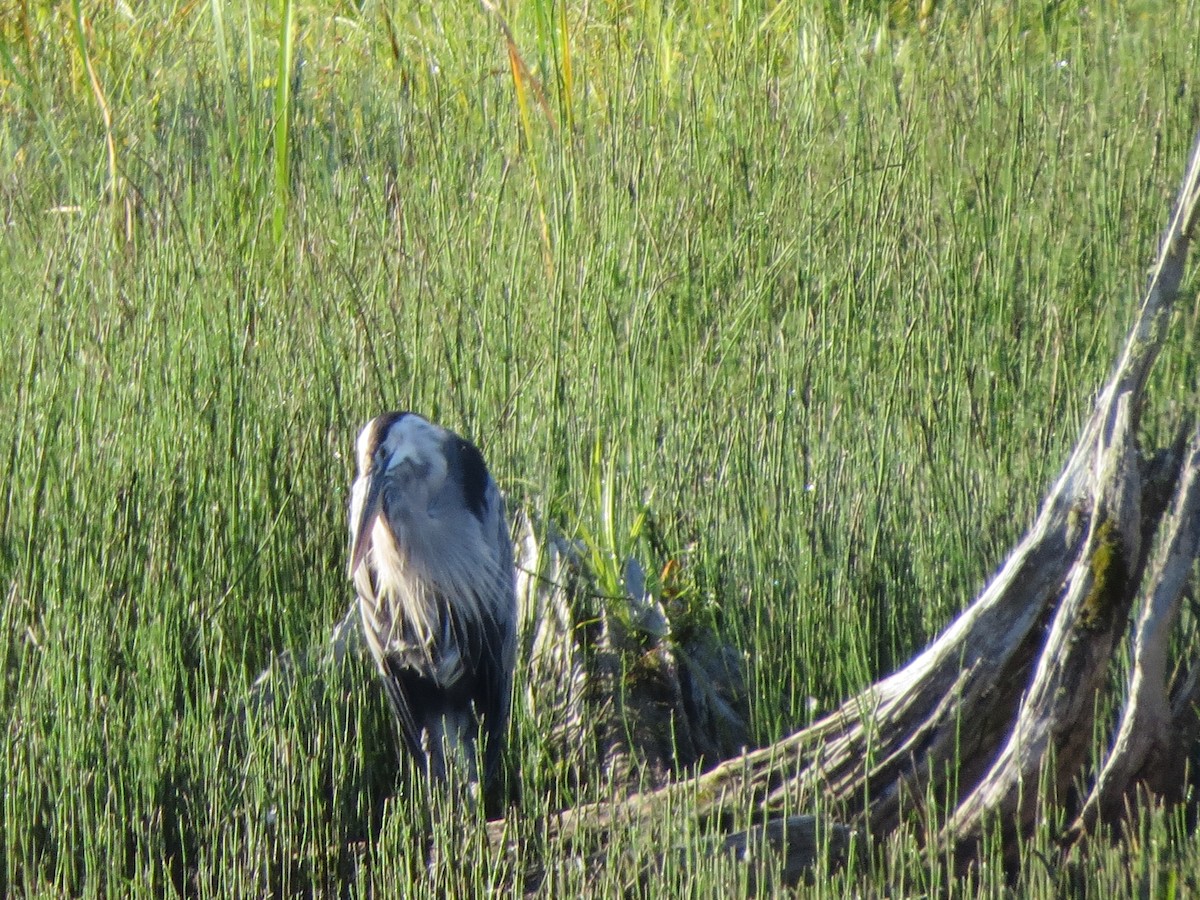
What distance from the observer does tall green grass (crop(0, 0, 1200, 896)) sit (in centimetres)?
231

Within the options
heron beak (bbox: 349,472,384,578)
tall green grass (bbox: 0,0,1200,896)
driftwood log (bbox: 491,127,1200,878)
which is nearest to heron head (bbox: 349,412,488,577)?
heron beak (bbox: 349,472,384,578)

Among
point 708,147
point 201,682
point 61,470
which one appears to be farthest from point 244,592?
point 708,147

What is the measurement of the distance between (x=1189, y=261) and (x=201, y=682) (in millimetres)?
2052

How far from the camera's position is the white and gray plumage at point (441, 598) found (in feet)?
7.97

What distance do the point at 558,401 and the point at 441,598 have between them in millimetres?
448

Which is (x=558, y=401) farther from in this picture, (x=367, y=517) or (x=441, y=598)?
(x=367, y=517)

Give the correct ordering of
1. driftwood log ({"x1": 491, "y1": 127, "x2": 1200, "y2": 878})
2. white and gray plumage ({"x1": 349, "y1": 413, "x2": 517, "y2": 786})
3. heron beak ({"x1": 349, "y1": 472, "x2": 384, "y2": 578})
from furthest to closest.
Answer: white and gray plumage ({"x1": 349, "y1": 413, "x2": 517, "y2": 786}) < heron beak ({"x1": 349, "y1": 472, "x2": 384, "y2": 578}) < driftwood log ({"x1": 491, "y1": 127, "x2": 1200, "y2": 878})

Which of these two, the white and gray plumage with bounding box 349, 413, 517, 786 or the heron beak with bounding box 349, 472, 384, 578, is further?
the white and gray plumage with bounding box 349, 413, 517, 786

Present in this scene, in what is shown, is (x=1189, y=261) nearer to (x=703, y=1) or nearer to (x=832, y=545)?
(x=832, y=545)

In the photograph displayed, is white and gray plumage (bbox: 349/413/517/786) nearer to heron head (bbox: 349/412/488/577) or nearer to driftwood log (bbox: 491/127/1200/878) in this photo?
heron head (bbox: 349/412/488/577)

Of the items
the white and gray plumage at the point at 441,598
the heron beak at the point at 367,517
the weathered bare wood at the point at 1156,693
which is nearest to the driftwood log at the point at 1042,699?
the weathered bare wood at the point at 1156,693

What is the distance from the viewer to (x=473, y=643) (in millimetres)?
2588

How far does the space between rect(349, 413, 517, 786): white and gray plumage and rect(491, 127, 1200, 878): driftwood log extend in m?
0.34

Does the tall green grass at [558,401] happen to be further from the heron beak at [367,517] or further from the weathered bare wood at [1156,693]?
the heron beak at [367,517]
